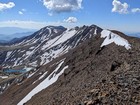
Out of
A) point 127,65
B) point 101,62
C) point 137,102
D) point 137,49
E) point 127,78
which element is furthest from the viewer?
point 101,62

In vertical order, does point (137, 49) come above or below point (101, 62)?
above

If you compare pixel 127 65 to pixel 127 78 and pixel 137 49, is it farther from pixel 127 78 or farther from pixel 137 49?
pixel 137 49

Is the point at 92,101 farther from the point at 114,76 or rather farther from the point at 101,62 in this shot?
the point at 101,62

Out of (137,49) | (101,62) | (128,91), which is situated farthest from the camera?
(101,62)

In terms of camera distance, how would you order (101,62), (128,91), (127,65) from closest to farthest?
(128,91)
(127,65)
(101,62)

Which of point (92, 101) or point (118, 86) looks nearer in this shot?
point (92, 101)

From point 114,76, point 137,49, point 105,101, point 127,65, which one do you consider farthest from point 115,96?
point 137,49

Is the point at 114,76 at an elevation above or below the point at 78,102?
above

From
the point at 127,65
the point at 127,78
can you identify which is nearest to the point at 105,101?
the point at 127,78

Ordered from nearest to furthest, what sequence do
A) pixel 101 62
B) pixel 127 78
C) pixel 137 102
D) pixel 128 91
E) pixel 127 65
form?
1. pixel 137 102
2. pixel 128 91
3. pixel 127 78
4. pixel 127 65
5. pixel 101 62
